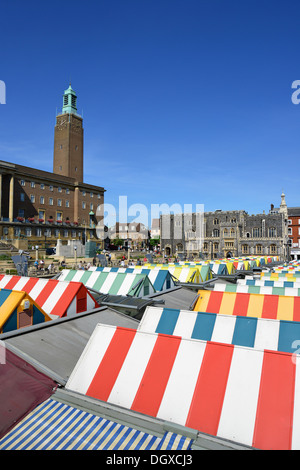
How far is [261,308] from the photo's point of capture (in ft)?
26.3

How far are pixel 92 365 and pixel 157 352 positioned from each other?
3.27 feet

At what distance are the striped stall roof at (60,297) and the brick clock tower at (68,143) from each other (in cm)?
6166

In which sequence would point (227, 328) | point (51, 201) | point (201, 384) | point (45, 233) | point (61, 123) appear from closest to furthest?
point (201, 384) < point (227, 328) < point (45, 233) < point (51, 201) < point (61, 123)

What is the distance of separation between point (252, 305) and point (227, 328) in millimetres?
2472

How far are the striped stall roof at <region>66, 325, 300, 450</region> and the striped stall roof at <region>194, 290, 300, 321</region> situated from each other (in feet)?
14.6

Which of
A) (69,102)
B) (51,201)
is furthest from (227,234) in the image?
(69,102)

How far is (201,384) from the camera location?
3.63 m

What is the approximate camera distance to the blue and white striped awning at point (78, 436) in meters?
3.08

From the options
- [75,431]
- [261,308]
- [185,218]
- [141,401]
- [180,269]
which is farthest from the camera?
[185,218]

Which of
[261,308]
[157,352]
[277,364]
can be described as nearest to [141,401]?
[157,352]

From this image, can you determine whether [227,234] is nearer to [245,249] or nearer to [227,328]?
[245,249]

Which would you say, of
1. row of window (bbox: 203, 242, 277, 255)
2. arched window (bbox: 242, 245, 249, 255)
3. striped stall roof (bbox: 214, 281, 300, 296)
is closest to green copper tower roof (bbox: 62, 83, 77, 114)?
row of window (bbox: 203, 242, 277, 255)

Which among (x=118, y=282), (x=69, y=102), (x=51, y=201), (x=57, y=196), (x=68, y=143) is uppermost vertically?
(x=69, y=102)
